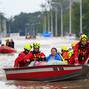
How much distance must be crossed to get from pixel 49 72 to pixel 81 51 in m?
1.58

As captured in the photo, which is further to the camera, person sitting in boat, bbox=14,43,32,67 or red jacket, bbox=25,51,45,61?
person sitting in boat, bbox=14,43,32,67

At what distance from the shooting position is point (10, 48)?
43000 mm

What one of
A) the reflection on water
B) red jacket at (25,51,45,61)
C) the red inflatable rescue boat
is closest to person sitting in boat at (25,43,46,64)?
red jacket at (25,51,45,61)

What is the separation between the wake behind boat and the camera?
17125mm

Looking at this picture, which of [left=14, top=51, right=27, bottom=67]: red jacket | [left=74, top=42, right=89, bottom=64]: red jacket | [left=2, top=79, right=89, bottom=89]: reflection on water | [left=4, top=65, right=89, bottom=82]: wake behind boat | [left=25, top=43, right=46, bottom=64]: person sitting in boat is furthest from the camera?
[left=14, top=51, right=27, bottom=67]: red jacket

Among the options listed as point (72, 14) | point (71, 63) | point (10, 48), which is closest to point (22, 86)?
point (71, 63)

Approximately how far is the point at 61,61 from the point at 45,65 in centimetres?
73

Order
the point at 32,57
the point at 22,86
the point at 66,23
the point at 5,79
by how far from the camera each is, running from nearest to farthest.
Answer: the point at 22,86, the point at 32,57, the point at 5,79, the point at 66,23

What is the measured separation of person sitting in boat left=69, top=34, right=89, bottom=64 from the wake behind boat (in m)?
0.64

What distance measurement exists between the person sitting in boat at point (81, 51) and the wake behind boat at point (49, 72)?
25.2 inches

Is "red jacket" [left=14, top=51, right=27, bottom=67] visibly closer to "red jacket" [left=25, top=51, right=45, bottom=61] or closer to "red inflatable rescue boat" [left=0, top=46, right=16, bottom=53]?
"red jacket" [left=25, top=51, right=45, bottom=61]

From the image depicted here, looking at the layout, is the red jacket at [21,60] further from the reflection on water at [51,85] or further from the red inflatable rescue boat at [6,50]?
the red inflatable rescue boat at [6,50]

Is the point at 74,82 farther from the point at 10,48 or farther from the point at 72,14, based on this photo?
the point at 72,14

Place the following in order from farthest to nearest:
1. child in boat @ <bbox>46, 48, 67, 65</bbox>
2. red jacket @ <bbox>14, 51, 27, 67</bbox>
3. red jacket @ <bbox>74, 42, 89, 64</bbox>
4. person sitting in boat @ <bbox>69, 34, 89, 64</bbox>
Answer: red jacket @ <bbox>14, 51, 27, 67</bbox> → red jacket @ <bbox>74, 42, 89, 64</bbox> → person sitting in boat @ <bbox>69, 34, 89, 64</bbox> → child in boat @ <bbox>46, 48, 67, 65</bbox>
